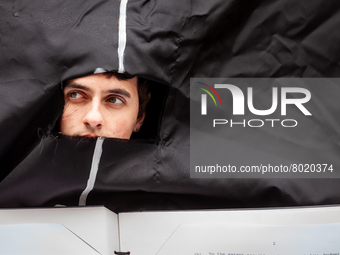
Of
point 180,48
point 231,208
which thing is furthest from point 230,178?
point 180,48

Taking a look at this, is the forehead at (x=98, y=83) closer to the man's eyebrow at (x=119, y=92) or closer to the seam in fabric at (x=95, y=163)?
the man's eyebrow at (x=119, y=92)

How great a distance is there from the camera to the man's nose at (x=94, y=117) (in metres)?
0.77

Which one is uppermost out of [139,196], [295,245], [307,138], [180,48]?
[180,48]

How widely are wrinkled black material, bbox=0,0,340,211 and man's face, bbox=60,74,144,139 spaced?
32 mm

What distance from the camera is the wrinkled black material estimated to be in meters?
0.74

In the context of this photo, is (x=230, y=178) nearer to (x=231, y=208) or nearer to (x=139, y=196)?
(x=231, y=208)

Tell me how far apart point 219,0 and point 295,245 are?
552 millimetres

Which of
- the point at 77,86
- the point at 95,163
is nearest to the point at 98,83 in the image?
the point at 77,86

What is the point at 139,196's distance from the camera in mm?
802

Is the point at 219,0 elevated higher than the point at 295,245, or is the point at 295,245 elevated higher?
the point at 219,0

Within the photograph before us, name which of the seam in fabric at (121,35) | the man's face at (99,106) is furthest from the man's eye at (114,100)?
the seam in fabric at (121,35)

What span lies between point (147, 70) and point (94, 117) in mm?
151

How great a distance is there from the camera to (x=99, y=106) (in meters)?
0.78

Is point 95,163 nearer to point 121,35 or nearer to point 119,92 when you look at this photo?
point 119,92
